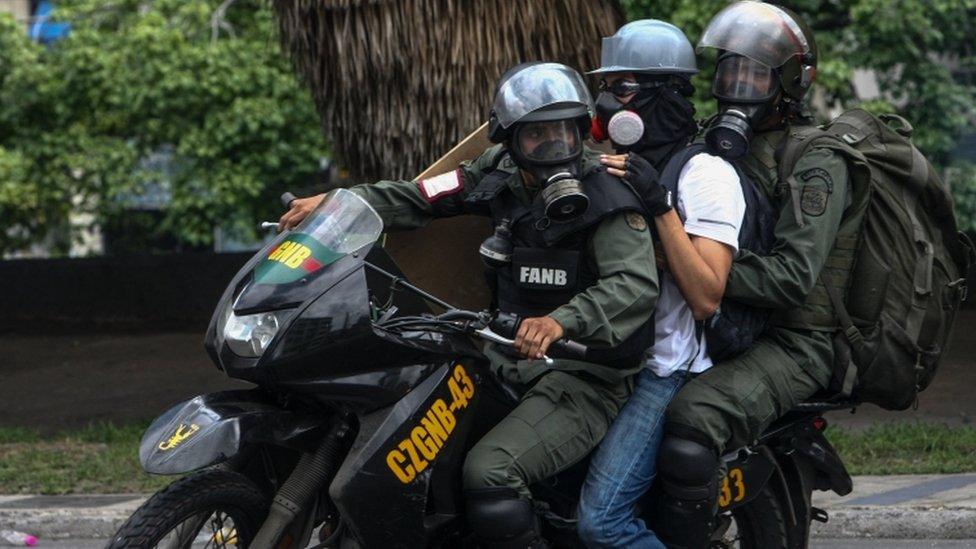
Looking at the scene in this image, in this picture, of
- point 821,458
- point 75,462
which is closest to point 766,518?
point 821,458

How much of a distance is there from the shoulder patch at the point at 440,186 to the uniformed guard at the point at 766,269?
0.74 meters

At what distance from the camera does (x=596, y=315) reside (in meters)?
3.88

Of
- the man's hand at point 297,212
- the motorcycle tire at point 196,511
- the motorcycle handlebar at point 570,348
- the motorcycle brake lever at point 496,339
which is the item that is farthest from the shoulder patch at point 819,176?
the motorcycle tire at point 196,511

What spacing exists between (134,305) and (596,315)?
10.9 meters

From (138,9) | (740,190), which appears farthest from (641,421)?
(138,9)

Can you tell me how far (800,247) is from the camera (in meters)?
4.16

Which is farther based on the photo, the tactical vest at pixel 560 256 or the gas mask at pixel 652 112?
the gas mask at pixel 652 112

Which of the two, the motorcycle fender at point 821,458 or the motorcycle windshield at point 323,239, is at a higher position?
the motorcycle windshield at point 323,239

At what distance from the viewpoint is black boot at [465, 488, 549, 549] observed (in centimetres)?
389

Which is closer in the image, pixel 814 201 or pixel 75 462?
pixel 814 201

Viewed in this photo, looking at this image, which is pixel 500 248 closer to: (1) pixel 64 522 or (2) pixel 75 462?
(1) pixel 64 522

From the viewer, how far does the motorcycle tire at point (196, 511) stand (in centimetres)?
354

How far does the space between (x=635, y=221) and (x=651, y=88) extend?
18.6 inches

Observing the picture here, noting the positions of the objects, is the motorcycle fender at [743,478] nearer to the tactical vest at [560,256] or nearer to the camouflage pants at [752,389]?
the camouflage pants at [752,389]
